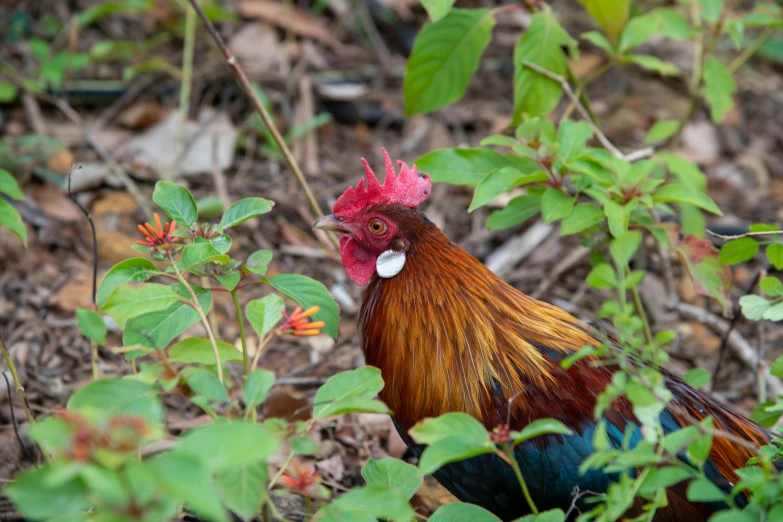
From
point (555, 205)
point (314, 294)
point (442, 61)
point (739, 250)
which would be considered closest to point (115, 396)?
point (314, 294)

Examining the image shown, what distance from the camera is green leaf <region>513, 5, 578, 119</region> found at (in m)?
3.33

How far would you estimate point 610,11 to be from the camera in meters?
3.45

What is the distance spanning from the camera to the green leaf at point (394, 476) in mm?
2230

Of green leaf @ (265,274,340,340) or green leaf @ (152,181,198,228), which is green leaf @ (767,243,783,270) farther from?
green leaf @ (152,181,198,228)

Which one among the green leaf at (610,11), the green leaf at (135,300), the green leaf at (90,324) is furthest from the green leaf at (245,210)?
the green leaf at (610,11)

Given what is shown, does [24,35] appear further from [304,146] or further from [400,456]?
[400,456]

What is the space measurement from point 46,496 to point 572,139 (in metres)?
2.13

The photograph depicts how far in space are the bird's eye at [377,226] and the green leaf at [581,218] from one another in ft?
2.10

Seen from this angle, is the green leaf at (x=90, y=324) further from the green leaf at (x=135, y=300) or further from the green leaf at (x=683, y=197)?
the green leaf at (x=683, y=197)

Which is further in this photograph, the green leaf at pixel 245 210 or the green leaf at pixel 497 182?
the green leaf at pixel 497 182

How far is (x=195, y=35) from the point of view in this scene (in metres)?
5.83

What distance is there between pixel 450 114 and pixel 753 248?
326 centimetres

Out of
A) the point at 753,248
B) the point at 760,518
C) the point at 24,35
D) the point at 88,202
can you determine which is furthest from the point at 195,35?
the point at 760,518

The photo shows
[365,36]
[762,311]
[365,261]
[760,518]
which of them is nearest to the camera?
[760,518]
